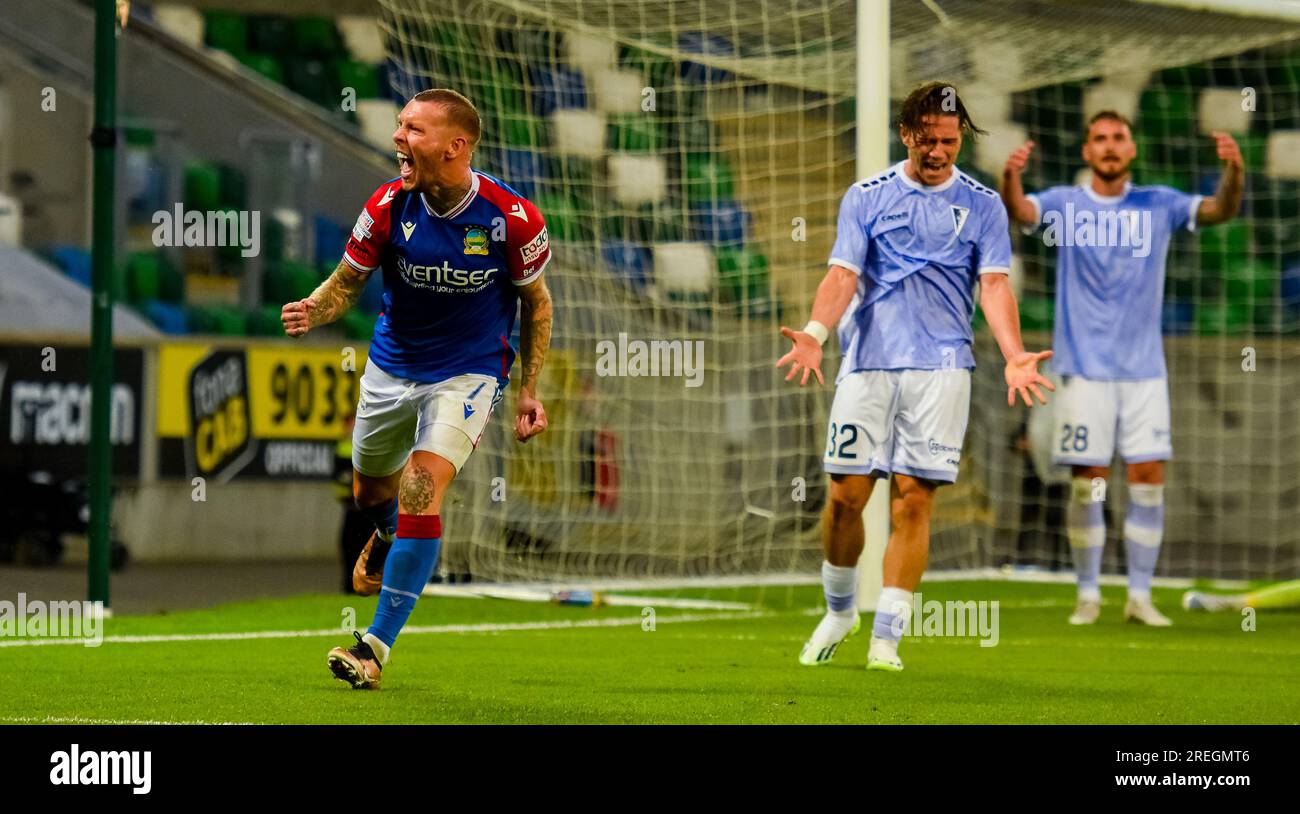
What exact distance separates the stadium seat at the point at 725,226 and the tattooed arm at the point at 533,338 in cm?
537

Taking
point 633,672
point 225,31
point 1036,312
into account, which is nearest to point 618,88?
point 1036,312

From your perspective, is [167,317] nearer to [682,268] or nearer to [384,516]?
[682,268]

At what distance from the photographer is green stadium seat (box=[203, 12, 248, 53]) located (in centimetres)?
1798

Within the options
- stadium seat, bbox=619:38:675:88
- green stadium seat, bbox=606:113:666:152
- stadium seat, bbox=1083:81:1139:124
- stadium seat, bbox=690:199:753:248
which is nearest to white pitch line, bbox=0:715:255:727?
stadium seat, bbox=619:38:675:88

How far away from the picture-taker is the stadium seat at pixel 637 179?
11469 millimetres

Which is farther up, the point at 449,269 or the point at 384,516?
the point at 449,269

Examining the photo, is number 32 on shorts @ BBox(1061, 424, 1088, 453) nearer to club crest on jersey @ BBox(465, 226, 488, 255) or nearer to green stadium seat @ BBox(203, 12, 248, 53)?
club crest on jersey @ BBox(465, 226, 488, 255)

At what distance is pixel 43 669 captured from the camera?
6348 millimetres

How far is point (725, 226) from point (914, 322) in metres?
5.22

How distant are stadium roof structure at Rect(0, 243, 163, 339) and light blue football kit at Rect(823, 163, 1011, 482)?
8037 millimetres

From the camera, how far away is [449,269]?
19.5 feet

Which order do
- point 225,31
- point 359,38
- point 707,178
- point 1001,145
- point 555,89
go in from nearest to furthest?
point 555,89, point 707,178, point 1001,145, point 225,31, point 359,38
